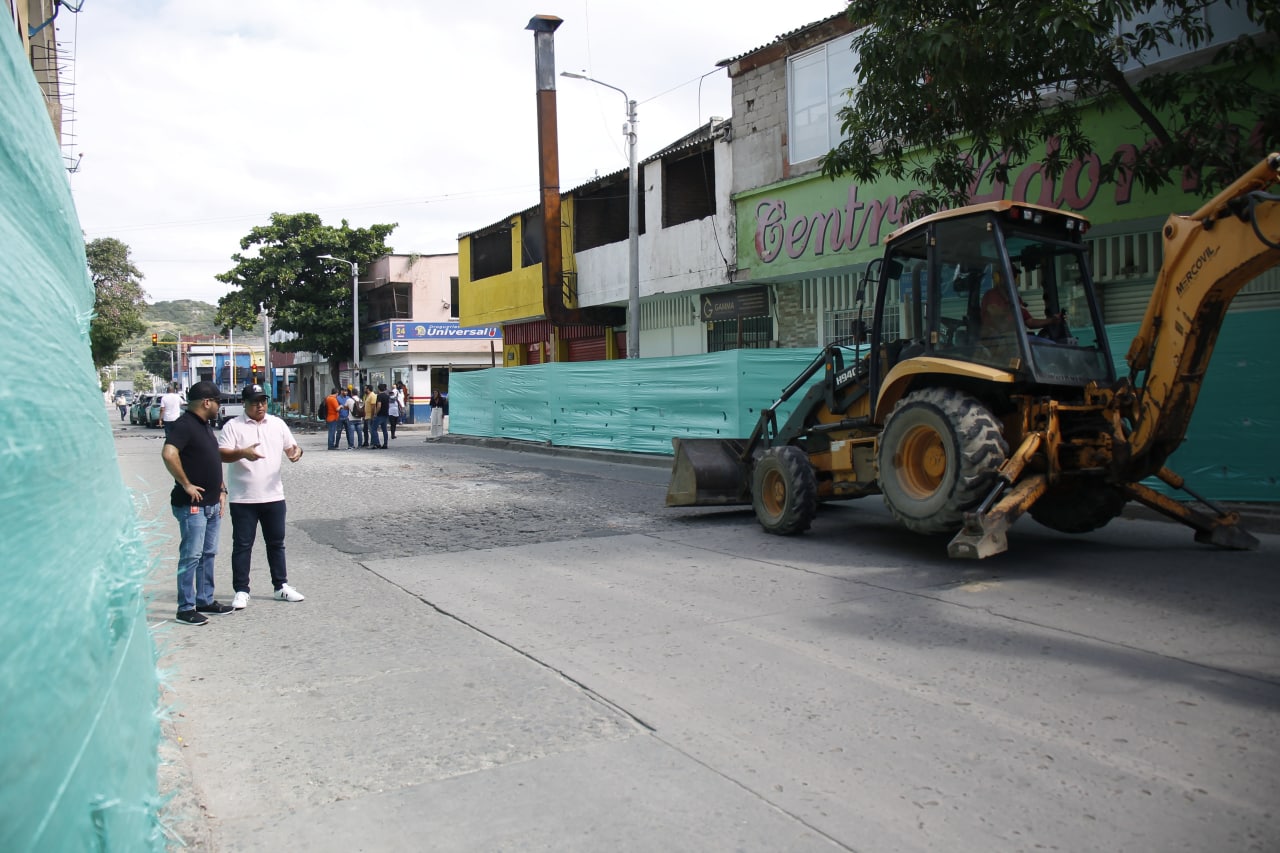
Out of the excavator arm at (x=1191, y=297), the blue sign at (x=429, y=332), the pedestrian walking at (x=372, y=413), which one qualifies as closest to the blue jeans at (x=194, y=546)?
the excavator arm at (x=1191, y=297)

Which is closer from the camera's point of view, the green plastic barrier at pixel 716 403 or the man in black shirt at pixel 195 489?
the man in black shirt at pixel 195 489

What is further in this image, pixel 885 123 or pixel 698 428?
pixel 698 428

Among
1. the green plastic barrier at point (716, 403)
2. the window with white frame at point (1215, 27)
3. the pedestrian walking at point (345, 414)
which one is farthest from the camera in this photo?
the pedestrian walking at point (345, 414)

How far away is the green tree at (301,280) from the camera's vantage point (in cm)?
4603

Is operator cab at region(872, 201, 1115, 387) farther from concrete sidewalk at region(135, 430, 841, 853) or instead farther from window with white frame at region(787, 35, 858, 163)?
window with white frame at region(787, 35, 858, 163)

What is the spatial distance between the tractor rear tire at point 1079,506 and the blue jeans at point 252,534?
20.2ft

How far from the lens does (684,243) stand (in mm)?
24016

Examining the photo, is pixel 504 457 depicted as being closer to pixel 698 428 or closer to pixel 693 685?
pixel 698 428

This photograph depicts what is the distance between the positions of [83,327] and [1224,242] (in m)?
7.17

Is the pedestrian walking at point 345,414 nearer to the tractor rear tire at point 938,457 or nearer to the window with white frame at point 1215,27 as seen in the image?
the window with white frame at point 1215,27

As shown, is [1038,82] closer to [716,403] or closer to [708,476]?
[708,476]

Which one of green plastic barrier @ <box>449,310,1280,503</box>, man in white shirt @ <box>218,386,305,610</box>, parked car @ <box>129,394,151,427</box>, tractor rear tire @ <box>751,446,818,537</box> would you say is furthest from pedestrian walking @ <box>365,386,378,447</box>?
parked car @ <box>129,394,151,427</box>

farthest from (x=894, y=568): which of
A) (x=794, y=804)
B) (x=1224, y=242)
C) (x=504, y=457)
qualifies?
(x=504, y=457)

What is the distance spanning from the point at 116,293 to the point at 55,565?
52.2 meters
